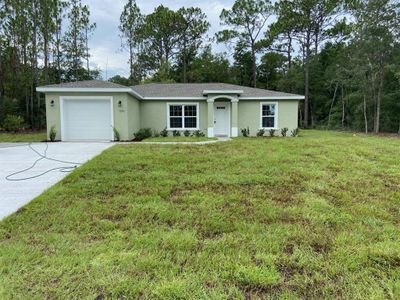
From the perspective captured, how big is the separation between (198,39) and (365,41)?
20.0 metres

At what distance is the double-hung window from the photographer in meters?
15.9

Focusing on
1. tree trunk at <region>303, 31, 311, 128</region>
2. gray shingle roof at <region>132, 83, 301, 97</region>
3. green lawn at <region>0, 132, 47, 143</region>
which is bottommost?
green lawn at <region>0, 132, 47, 143</region>

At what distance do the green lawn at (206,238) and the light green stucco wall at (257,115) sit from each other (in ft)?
34.8

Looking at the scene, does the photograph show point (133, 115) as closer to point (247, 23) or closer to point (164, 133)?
point (164, 133)

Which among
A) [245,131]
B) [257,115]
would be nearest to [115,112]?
[245,131]

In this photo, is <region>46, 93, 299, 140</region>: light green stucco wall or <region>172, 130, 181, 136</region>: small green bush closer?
<region>172, 130, 181, 136</region>: small green bush

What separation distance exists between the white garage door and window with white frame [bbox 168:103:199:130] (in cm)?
412

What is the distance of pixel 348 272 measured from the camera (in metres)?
2.33

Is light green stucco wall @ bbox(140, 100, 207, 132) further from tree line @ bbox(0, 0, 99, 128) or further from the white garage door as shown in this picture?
tree line @ bbox(0, 0, 99, 128)

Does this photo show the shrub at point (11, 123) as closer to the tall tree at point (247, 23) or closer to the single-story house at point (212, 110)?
the single-story house at point (212, 110)

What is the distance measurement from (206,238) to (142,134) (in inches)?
466

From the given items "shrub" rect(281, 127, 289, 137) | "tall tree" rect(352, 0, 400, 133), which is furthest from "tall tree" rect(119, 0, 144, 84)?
"shrub" rect(281, 127, 289, 137)

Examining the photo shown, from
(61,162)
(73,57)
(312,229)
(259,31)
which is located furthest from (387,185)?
(259,31)

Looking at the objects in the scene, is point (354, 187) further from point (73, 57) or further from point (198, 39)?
point (198, 39)
